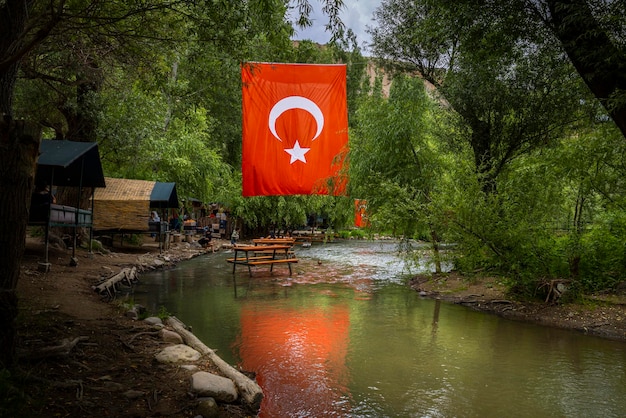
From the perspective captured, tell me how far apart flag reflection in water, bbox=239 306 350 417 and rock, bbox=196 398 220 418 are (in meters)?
0.68

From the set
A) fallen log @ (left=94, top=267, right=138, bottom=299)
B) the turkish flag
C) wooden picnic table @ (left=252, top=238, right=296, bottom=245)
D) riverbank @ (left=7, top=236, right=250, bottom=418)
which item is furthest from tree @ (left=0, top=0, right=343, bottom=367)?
wooden picnic table @ (left=252, top=238, right=296, bottom=245)

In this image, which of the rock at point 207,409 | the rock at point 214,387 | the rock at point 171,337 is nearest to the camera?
the rock at point 207,409

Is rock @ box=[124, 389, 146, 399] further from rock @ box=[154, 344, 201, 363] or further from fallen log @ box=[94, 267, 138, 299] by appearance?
fallen log @ box=[94, 267, 138, 299]

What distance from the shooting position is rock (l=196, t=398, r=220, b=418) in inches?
158

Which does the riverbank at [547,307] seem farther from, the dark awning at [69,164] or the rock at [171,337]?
the dark awning at [69,164]

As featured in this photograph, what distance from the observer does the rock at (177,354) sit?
5.19m

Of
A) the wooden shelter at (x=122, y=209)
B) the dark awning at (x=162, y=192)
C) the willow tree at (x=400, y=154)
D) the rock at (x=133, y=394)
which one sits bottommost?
the rock at (x=133, y=394)

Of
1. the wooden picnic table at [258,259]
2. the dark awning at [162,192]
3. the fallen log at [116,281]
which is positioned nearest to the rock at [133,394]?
the fallen log at [116,281]

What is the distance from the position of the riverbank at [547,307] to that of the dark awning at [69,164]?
29.1ft

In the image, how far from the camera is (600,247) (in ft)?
31.8

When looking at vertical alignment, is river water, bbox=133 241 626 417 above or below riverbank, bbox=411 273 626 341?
below

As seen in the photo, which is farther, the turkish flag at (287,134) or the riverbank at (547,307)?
the turkish flag at (287,134)

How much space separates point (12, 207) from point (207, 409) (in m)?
2.29

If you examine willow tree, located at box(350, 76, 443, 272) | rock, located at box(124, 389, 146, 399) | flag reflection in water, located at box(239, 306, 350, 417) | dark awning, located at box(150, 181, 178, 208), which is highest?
willow tree, located at box(350, 76, 443, 272)
